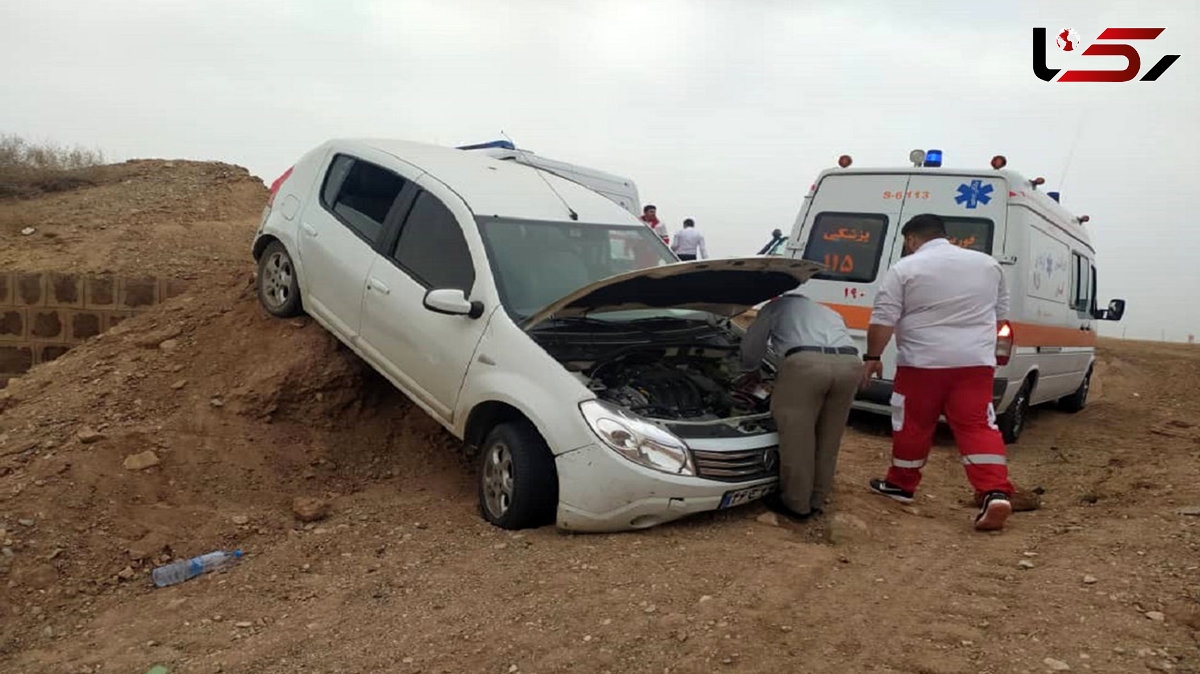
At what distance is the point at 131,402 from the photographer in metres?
5.79

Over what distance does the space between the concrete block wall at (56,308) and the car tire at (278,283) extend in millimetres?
1700

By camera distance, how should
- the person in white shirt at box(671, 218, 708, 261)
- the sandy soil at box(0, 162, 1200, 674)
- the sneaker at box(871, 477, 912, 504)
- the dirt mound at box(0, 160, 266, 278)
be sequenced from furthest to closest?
the person in white shirt at box(671, 218, 708, 261) < the dirt mound at box(0, 160, 266, 278) < the sneaker at box(871, 477, 912, 504) < the sandy soil at box(0, 162, 1200, 674)

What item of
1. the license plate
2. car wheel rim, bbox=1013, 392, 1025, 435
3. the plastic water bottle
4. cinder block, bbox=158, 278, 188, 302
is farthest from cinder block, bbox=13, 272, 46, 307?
car wheel rim, bbox=1013, 392, 1025, 435

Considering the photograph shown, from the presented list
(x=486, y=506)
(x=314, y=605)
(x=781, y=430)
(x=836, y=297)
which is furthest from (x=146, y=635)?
(x=836, y=297)

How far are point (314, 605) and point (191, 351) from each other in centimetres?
341

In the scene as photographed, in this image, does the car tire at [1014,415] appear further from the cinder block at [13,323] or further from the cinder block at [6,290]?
the cinder block at [6,290]

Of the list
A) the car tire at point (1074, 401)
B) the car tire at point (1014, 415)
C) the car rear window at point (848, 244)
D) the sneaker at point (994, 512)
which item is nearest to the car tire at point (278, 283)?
the car rear window at point (848, 244)

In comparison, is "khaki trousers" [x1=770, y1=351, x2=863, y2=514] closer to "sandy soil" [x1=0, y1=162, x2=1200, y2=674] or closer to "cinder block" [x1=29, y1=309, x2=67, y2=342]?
"sandy soil" [x1=0, y1=162, x2=1200, y2=674]

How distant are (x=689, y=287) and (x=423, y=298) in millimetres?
1549

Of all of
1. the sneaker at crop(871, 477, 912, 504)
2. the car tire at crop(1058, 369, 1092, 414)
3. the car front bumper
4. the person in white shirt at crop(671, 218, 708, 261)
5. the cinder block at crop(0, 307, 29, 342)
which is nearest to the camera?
the car front bumper

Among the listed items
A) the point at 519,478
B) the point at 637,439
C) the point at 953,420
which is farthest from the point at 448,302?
the point at 953,420

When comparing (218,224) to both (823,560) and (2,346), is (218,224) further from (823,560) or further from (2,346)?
(823,560)

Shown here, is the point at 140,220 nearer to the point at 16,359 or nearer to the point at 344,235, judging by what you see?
the point at 16,359

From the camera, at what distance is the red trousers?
4664 millimetres
